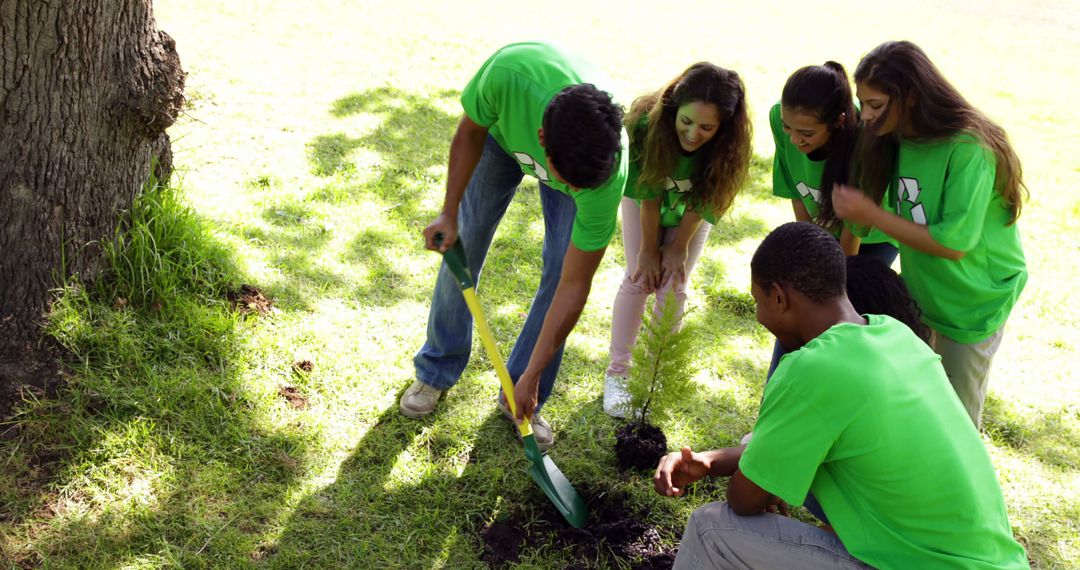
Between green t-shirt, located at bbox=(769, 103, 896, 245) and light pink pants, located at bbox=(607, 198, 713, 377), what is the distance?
0.40 meters

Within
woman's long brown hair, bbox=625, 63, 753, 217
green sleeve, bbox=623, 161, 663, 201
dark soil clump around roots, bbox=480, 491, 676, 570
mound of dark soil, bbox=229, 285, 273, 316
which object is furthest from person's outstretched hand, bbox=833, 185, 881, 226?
mound of dark soil, bbox=229, 285, 273, 316

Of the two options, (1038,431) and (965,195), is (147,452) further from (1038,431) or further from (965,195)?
(1038,431)

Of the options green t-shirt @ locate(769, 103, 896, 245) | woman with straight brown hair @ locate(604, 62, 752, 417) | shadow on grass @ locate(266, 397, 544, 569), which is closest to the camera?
shadow on grass @ locate(266, 397, 544, 569)

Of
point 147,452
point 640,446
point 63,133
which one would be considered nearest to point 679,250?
point 640,446

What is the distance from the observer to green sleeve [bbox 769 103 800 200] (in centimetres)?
333

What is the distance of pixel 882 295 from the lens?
276 centimetres

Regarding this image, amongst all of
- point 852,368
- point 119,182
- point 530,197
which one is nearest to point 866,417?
point 852,368

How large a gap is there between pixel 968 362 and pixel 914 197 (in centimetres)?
68

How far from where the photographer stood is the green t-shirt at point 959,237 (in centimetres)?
276

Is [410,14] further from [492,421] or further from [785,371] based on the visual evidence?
[785,371]

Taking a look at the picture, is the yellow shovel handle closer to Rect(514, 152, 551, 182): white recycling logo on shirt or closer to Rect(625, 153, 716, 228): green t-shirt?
Rect(514, 152, 551, 182): white recycling logo on shirt

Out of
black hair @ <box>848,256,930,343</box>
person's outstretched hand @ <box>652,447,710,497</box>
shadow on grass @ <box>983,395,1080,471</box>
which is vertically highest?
black hair @ <box>848,256,930,343</box>

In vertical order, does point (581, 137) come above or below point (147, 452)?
above

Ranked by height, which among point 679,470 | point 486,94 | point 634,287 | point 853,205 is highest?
point 486,94
